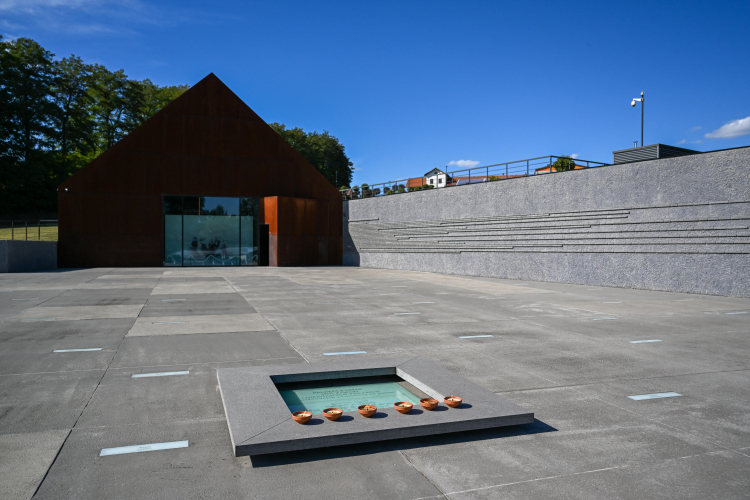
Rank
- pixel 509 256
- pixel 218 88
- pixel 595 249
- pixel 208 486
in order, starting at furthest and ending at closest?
pixel 218 88
pixel 509 256
pixel 595 249
pixel 208 486

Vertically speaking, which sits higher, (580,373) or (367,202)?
→ (367,202)

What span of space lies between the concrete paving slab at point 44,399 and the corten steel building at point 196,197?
24.8 metres

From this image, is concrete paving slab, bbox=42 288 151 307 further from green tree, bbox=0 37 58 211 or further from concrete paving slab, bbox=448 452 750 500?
green tree, bbox=0 37 58 211

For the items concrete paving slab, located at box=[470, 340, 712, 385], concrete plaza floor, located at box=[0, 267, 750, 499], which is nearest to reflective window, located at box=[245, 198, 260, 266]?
concrete plaza floor, located at box=[0, 267, 750, 499]

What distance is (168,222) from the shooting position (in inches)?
1209

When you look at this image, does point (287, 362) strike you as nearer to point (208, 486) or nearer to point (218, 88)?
point (208, 486)

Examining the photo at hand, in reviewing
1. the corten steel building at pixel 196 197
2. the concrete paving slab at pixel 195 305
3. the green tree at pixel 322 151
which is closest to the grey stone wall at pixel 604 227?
the corten steel building at pixel 196 197

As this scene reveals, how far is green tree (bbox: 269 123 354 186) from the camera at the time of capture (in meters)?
64.4

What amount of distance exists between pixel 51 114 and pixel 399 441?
5230 centimetres

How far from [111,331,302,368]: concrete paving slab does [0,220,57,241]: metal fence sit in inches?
863

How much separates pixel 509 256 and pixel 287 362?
60.4 ft

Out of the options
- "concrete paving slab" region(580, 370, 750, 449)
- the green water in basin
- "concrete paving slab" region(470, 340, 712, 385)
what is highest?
the green water in basin

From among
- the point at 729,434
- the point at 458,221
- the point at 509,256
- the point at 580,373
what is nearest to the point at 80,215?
the point at 458,221

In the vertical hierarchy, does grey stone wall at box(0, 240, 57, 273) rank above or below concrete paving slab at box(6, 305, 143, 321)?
above
